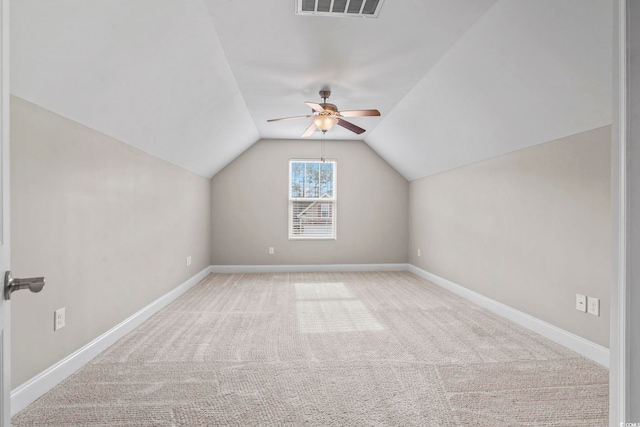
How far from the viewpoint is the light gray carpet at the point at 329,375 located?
1896 millimetres

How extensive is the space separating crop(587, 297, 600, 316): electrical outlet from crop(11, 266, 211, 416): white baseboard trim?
12.1 feet

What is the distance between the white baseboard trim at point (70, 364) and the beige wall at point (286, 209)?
267 cm

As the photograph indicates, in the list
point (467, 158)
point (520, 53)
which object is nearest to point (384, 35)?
point (520, 53)

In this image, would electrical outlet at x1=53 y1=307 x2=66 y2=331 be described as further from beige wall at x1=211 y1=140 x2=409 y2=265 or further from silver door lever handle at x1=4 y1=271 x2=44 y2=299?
beige wall at x1=211 y1=140 x2=409 y2=265

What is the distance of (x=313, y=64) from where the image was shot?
329 centimetres

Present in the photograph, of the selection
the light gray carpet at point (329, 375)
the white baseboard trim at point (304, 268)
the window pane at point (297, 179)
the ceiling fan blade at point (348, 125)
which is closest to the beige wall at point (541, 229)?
the light gray carpet at point (329, 375)

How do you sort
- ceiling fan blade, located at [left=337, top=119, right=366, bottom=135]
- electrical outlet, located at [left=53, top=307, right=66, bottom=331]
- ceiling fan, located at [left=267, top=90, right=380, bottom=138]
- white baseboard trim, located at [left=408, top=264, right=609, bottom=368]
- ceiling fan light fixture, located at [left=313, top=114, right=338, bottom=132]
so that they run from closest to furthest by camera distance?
electrical outlet, located at [left=53, top=307, right=66, bottom=331], white baseboard trim, located at [left=408, top=264, right=609, bottom=368], ceiling fan, located at [left=267, top=90, right=380, bottom=138], ceiling fan light fixture, located at [left=313, top=114, right=338, bottom=132], ceiling fan blade, located at [left=337, top=119, right=366, bottom=135]

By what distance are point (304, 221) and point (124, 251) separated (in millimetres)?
3755

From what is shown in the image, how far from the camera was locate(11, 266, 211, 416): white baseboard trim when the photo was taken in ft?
6.35

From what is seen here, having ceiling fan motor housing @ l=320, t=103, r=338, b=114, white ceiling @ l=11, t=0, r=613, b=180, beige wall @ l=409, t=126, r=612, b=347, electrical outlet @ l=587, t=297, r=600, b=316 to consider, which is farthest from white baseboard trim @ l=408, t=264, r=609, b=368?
ceiling fan motor housing @ l=320, t=103, r=338, b=114

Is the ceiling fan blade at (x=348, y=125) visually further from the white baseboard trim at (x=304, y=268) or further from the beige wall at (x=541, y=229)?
the white baseboard trim at (x=304, y=268)

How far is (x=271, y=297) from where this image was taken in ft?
15.0

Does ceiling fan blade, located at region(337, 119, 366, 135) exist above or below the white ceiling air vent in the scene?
below

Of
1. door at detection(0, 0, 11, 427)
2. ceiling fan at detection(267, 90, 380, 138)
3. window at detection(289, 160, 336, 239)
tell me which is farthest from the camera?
window at detection(289, 160, 336, 239)
